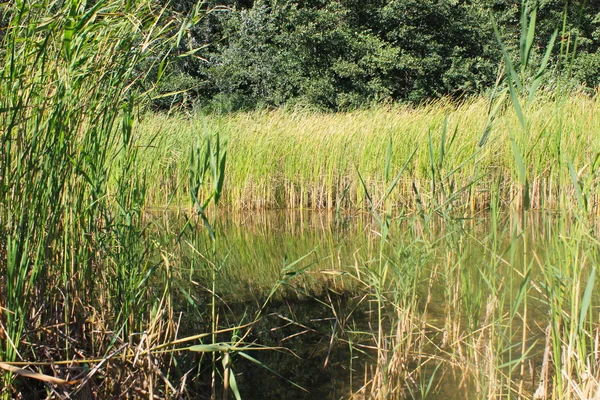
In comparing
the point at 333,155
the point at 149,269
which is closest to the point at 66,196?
the point at 149,269

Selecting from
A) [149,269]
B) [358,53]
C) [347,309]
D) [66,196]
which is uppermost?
[358,53]

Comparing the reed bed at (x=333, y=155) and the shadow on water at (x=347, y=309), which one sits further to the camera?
the reed bed at (x=333, y=155)

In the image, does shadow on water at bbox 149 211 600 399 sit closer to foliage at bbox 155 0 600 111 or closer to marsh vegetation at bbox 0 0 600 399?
marsh vegetation at bbox 0 0 600 399

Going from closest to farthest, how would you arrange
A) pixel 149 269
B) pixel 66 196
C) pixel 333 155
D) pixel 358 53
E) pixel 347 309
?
pixel 66 196 → pixel 149 269 → pixel 347 309 → pixel 333 155 → pixel 358 53

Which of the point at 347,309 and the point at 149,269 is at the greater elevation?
the point at 149,269

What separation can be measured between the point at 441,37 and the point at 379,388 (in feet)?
63.0

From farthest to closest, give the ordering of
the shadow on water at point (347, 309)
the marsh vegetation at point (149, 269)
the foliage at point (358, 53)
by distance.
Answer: the foliage at point (358, 53), the shadow on water at point (347, 309), the marsh vegetation at point (149, 269)

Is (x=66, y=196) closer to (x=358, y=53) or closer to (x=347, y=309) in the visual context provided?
(x=347, y=309)

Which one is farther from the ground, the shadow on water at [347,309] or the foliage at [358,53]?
the foliage at [358,53]

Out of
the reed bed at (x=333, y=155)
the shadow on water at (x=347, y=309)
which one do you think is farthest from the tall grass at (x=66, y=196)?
the reed bed at (x=333, y=155)

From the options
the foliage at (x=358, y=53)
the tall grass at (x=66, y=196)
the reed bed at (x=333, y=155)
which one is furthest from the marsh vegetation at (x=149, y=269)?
the foliage at (x=358, y=53)

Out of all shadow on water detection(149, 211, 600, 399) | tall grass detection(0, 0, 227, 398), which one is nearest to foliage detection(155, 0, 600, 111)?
shadow on water detection(149, 211, 600, 399)

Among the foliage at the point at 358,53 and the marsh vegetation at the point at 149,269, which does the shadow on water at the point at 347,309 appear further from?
the foliage at the point at 358,53

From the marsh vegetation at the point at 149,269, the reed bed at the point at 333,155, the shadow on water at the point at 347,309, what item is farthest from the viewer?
the reed bed at the point at 333,155
